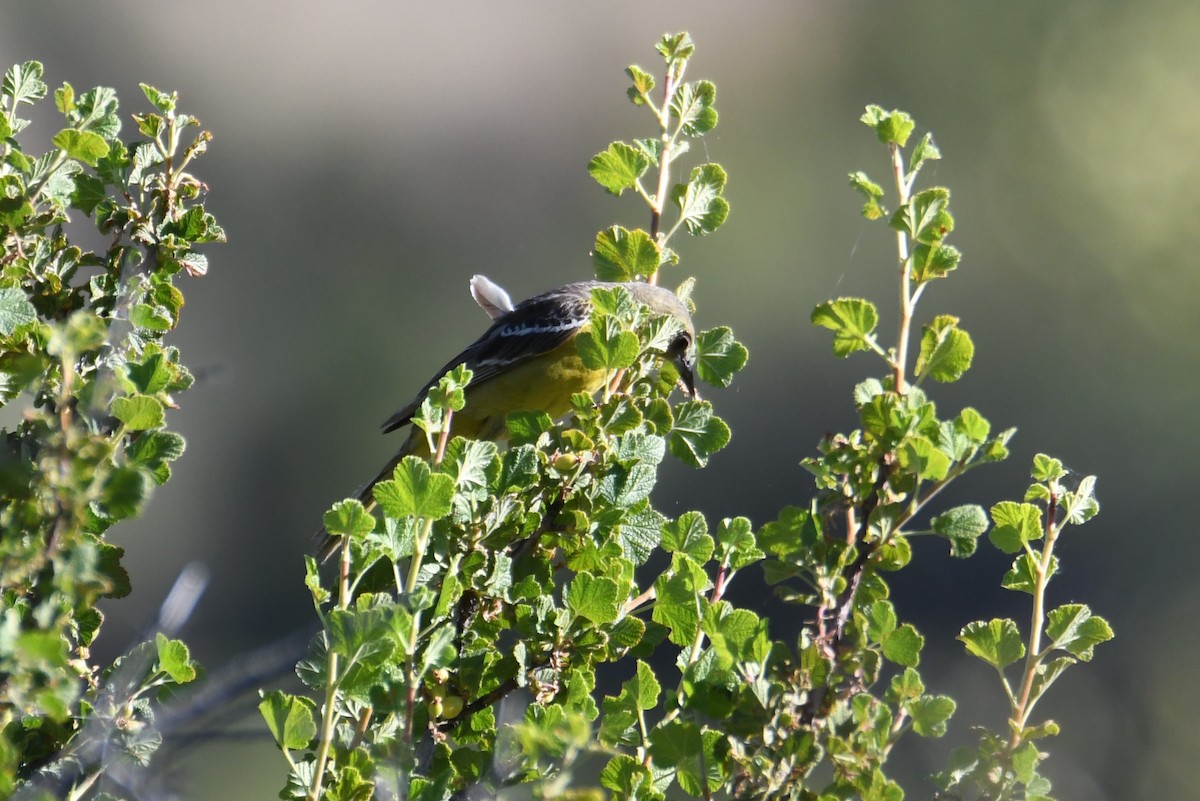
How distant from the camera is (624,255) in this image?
1907 mm

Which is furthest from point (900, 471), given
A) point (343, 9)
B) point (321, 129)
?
point (343, 9)

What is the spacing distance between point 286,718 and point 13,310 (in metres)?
0.52

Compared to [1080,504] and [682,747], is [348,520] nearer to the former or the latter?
[682,747]

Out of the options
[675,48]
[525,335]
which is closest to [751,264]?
[525,335]

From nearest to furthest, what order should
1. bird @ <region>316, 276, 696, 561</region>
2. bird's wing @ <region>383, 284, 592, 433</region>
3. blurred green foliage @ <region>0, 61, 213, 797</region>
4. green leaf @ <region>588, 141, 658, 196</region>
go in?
blurred green foliage @ <region>0, 61, 213, 797</region> < green leaf @ <region>588, 141, 658, 196</region> < bird @ <region>316, 276, 696, 561</region> < bird's wing @ <region>383, 284, 592, 433</region>

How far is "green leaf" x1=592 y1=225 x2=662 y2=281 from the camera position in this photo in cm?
184

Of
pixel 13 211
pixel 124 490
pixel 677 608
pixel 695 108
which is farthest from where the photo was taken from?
pixel 695 108

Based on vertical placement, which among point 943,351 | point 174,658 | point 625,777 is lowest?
point 174,658

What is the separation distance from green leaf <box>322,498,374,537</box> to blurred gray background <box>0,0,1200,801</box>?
729cm

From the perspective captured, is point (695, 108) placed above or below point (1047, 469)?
above

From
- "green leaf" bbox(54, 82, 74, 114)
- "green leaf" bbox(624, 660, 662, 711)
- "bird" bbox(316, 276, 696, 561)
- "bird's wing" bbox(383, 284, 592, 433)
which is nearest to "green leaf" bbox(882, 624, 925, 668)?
"green leaf" bbox(624, 660, 662, 711)

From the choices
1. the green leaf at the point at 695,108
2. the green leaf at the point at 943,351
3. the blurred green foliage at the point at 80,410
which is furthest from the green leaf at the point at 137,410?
the green leaf at the point at 695,108

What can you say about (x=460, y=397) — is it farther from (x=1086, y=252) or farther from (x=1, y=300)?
(x=1086, y=252)

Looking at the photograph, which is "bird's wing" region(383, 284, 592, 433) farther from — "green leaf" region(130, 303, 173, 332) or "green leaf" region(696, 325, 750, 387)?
"green leaf" region(130, 303, 173, 332)
